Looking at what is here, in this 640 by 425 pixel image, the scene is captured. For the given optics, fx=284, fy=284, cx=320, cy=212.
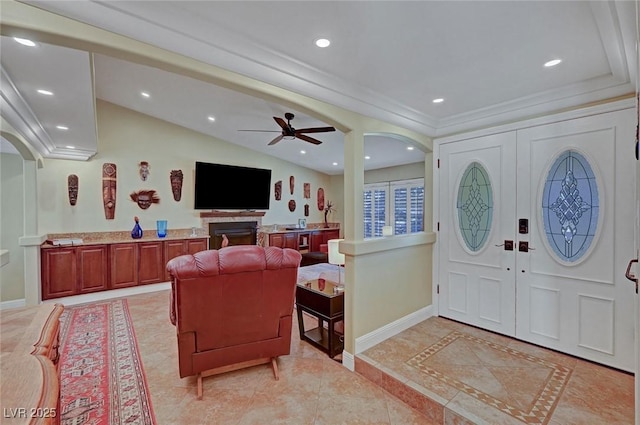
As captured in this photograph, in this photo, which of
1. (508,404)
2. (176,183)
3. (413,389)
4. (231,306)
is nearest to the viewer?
(508,404)

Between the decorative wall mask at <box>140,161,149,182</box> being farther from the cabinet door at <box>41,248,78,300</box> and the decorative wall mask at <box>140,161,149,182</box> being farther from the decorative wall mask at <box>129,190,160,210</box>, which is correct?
the cabinet door at <box>41,248,78,300</box>

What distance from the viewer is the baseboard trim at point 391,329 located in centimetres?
274

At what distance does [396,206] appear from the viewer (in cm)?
734

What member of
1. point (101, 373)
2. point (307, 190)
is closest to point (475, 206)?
point (101, 373)

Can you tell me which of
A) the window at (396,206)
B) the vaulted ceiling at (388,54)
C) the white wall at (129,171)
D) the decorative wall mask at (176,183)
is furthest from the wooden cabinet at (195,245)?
the window at (396,206)

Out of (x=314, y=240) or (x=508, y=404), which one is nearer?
(x=508, y=404)

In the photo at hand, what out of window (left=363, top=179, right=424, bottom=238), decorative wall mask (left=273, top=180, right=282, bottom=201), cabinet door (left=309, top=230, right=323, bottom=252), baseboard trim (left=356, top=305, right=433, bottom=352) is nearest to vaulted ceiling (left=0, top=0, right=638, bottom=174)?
baseboard trim (left=356, top=305, right=433, bottom=352)

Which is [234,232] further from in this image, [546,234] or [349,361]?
[546,234]

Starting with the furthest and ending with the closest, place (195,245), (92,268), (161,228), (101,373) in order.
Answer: (195,245) → (161,228) → (92,268) → (101,373)

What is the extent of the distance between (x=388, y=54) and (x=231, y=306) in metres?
2.25

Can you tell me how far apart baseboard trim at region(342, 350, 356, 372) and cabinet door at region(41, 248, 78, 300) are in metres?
4.58

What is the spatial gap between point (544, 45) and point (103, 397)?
4.19 meters

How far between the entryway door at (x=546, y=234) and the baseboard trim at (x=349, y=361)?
1566 mm

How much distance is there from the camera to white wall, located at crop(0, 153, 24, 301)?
4547 mm
